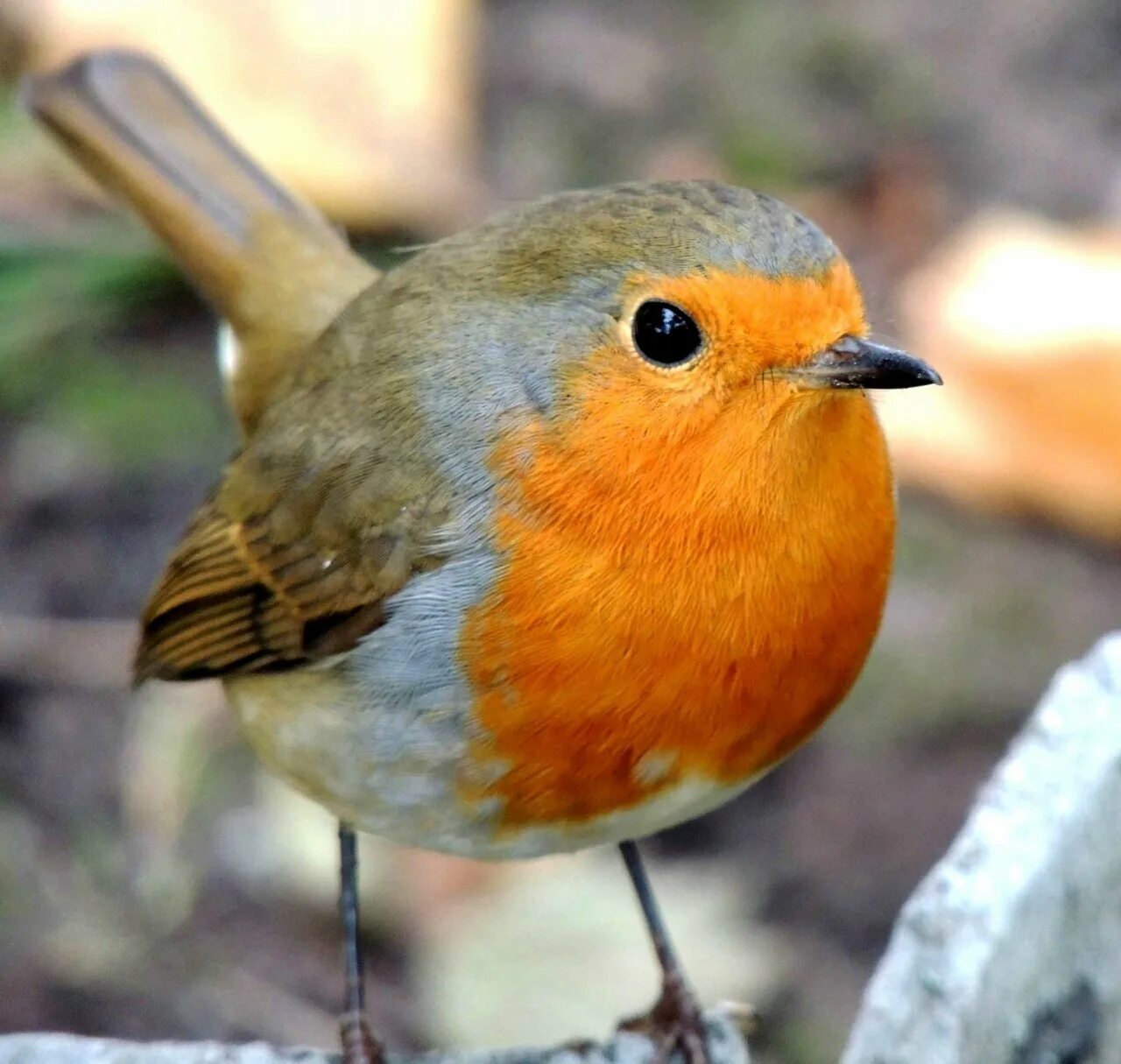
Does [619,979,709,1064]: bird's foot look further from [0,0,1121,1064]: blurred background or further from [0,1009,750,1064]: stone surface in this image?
[0,0,1121,1064]: blurred background

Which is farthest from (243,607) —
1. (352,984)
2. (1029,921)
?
(1029,921)

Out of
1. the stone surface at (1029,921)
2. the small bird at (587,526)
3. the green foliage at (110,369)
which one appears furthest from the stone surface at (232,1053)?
A: the green foliage at (110,369)

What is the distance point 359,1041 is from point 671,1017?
1.53 feet

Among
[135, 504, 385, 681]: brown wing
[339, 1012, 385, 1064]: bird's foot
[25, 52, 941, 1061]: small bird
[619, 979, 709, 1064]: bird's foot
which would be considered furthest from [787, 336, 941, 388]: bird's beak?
[339, 1012, 385, 1064]: bird's foot

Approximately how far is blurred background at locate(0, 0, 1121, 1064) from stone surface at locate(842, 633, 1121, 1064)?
47.9 inches

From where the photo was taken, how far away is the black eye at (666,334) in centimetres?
227

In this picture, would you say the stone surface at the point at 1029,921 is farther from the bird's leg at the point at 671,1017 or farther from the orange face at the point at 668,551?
the bird's leg at the point at 671,1017

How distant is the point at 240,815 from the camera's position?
4020 mm

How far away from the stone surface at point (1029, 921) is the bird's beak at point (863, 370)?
0.56 m

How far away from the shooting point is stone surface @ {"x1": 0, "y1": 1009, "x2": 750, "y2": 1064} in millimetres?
2266

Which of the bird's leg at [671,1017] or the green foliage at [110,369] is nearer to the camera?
the bird's leg at [671,1017]

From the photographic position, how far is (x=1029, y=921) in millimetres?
2287

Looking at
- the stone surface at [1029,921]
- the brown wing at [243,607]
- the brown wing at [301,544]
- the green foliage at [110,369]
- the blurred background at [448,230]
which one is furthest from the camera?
the green foliage at [110,369]

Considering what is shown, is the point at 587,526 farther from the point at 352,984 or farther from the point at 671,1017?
the point at 352,984
